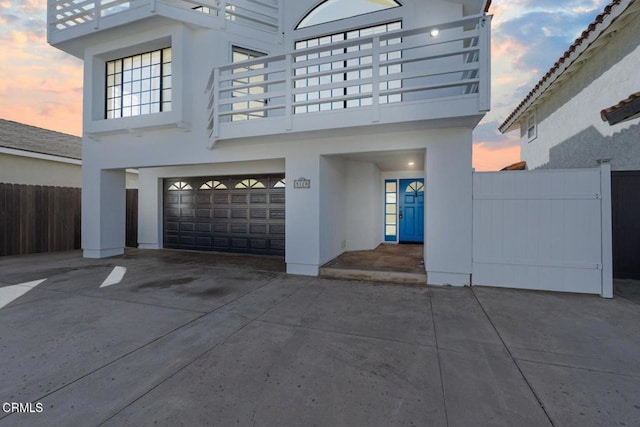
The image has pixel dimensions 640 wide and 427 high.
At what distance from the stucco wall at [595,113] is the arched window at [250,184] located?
26.7ft

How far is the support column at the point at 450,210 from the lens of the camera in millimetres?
4898

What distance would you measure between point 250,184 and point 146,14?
4.58 m

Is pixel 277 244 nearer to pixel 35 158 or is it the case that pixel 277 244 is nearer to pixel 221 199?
pixel 221 199

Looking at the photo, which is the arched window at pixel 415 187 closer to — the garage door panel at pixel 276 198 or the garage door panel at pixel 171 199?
the garage door panel at pixel 276 198

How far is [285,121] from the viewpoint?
17.3 ft

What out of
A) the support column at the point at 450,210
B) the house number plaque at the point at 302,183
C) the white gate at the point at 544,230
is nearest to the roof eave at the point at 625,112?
the white gate at the point at 544,230

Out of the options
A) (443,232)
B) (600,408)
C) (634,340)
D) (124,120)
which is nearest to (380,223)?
(443,232)

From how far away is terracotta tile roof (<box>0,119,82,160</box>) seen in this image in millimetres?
9680

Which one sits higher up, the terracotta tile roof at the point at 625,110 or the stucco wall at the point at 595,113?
the stucco wall at the point at 595,113

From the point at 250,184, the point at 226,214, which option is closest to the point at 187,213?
the point at 226,214

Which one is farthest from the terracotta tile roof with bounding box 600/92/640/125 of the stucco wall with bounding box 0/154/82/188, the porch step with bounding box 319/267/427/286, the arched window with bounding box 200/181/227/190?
the stucco wall with bounding box 0/154/82/188

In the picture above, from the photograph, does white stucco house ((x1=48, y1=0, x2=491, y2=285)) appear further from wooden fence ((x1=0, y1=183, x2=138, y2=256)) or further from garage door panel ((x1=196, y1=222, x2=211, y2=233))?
wooden fence ((x1=0, y1=183, x2=138, y2=256))

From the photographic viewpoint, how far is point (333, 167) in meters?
6.54

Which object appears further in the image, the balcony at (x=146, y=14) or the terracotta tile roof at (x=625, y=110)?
the balcony at (x=146, y=14)
